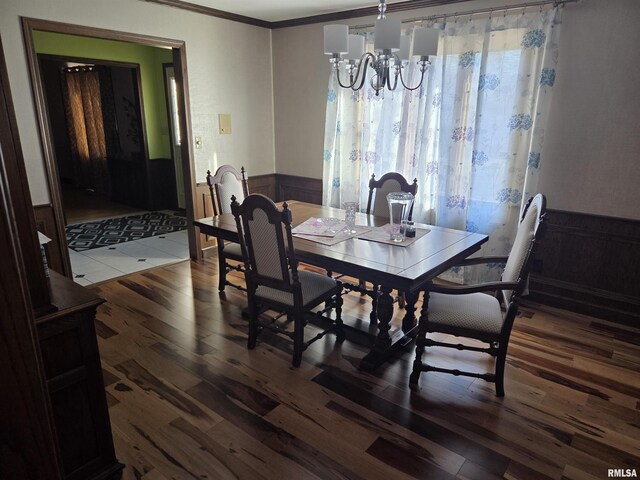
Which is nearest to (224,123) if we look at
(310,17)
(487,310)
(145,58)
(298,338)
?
(310,17)

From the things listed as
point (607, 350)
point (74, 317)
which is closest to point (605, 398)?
point (607, 350)

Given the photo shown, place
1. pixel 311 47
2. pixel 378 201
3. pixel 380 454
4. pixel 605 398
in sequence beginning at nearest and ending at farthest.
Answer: pixel 380 454 → pixel 605 398 → pixel 378 201 → pixel 311 47

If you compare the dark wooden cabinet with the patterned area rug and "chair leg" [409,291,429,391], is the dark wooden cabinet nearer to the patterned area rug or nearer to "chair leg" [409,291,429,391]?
"chair leg" [409,291,429,391]

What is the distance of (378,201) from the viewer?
3.58 m

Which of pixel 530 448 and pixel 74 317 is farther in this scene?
pixel 530 448

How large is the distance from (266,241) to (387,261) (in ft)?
2.35

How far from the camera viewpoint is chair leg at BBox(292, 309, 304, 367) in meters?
2.58

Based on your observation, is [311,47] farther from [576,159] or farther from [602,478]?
[602,478]

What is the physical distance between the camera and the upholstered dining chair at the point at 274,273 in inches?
94.3

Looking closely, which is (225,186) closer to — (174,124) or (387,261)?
(387,261)

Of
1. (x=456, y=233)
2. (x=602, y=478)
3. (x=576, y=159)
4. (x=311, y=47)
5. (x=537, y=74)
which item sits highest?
(x=311, y=47)

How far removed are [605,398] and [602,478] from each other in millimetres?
665

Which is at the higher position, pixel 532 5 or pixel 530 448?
pixel 532 5

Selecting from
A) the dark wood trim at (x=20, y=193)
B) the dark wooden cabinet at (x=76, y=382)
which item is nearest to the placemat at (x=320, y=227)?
the dark wooden cabinet at (x=76, y=382)
